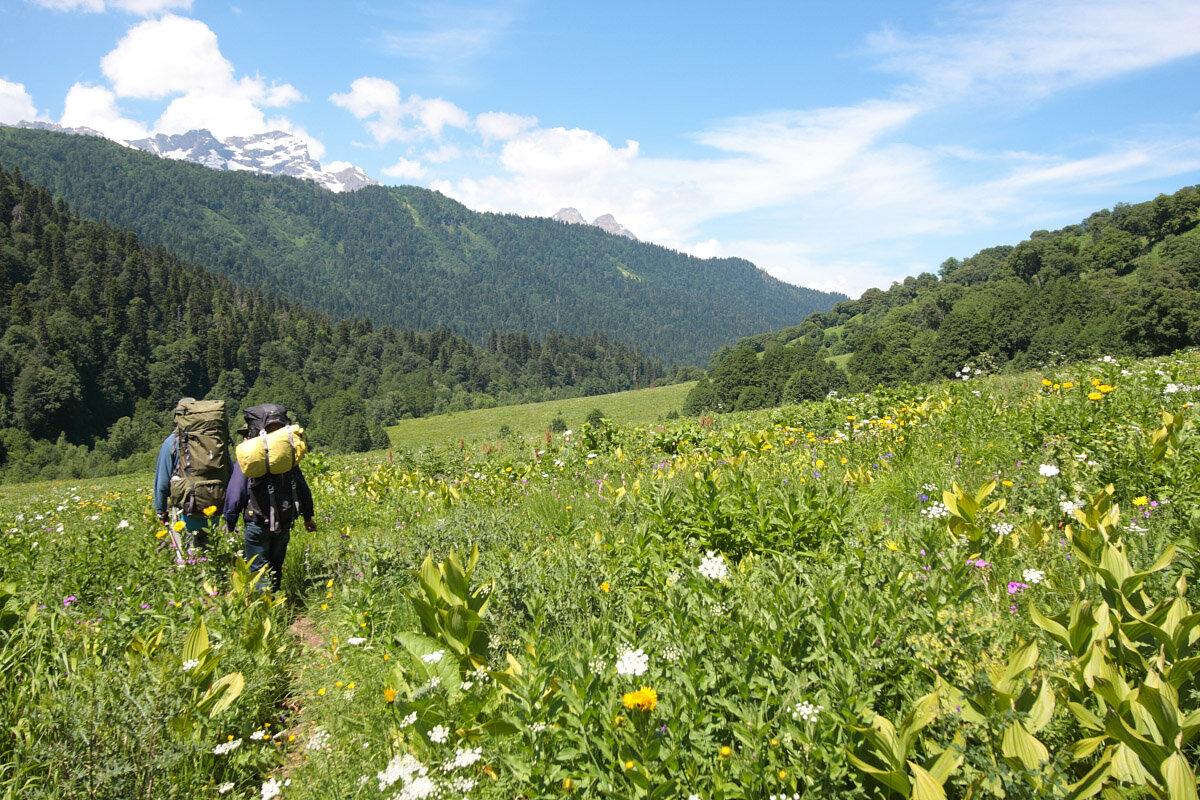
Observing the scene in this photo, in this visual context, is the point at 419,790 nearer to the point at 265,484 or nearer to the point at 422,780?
the point at 422,780

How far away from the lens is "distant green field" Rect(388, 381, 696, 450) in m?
69.4

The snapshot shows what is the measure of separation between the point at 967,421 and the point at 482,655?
21.9 ft

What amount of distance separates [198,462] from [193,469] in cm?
9

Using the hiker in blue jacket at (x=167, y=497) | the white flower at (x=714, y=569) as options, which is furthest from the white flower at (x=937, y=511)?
the hiker in blue jacket at (x=167, y=497)

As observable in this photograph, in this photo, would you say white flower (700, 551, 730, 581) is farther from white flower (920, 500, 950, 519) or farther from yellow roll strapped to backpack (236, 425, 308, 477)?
yellow roll strapped to backpack (236, 425, 308, 477)

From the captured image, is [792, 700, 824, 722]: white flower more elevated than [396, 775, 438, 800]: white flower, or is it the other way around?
[792, 700, 824, 722]: white flower

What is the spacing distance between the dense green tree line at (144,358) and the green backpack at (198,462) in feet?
210

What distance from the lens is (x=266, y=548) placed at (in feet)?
18.2

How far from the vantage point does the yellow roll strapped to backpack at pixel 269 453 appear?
16.8ft

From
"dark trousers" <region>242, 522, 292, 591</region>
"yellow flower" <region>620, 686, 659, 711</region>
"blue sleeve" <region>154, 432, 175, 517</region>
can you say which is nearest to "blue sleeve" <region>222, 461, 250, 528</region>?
"dark trousers" <region>242, 522, 292, 591</region>

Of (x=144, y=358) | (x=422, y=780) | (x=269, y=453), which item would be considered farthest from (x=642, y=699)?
(x=144, y=358)

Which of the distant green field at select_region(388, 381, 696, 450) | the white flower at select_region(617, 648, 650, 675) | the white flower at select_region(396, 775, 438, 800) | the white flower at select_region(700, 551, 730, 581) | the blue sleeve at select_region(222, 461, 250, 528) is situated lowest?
the distant green field at select_region(388, 381, 696, 450)

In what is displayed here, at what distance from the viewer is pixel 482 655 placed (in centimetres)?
342

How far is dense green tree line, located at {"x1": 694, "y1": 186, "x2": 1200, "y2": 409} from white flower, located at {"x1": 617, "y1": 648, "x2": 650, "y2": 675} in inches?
1228
